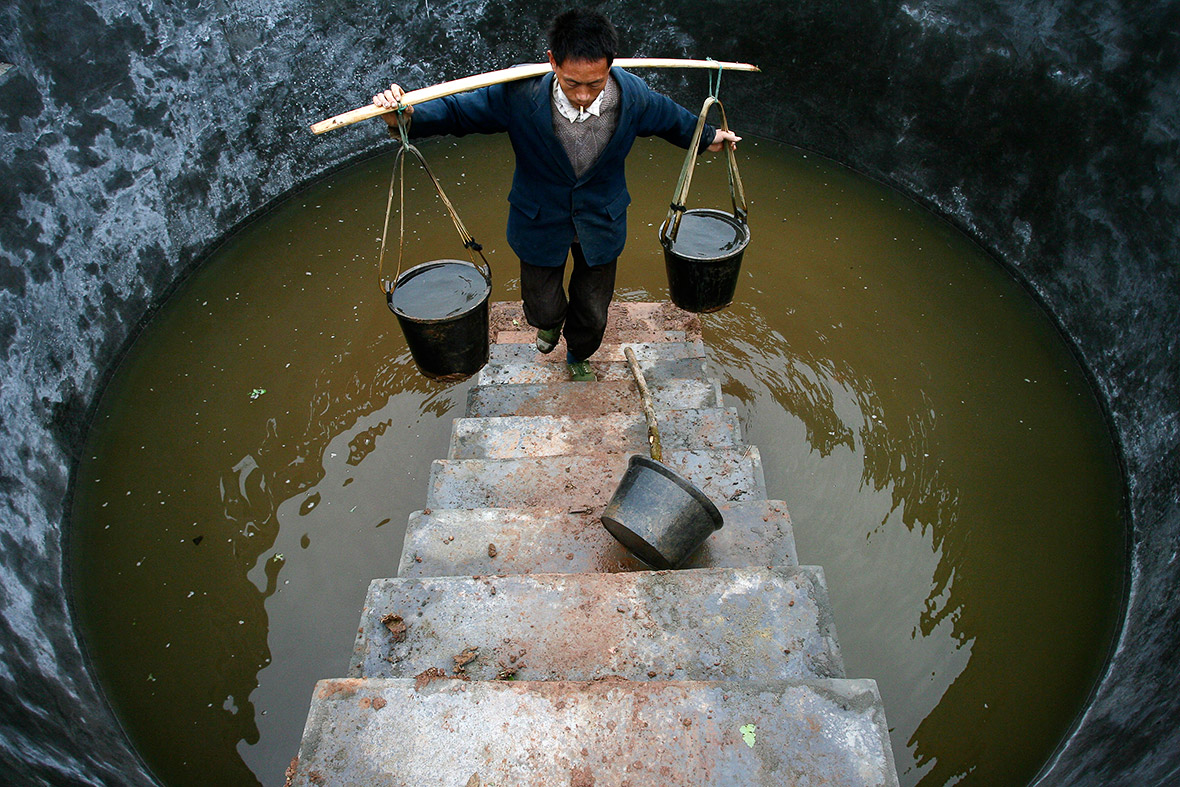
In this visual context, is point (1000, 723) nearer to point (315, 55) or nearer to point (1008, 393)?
point (1008, 393)

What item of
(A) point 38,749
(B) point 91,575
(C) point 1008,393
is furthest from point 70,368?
(C) point 1008,393

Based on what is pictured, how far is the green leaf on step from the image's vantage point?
69.4 inches

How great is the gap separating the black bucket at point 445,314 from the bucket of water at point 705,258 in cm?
89

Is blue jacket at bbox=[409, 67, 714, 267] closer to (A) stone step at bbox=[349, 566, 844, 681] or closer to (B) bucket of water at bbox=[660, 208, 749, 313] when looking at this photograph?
(B) bucket of water at bbox=[660, 208, 749, 313]

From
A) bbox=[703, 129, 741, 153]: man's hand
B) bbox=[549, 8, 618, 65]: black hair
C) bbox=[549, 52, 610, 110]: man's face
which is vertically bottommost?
bbox=[703, 129, 741, 153]: man's hand

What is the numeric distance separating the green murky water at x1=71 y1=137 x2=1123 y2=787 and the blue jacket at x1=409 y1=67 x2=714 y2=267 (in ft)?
4.58

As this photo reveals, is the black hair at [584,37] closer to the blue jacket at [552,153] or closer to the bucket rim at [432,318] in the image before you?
the blue jacket at [552,153]

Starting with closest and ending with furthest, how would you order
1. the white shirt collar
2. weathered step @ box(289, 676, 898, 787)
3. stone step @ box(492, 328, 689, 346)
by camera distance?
weathered step @ box(289, 676, 898, 787) < the white shirt collar < stone step @ box(492, 328, 689, 346)

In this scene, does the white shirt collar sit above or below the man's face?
below

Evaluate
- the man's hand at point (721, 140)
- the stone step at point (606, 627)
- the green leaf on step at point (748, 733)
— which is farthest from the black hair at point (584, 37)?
the green leaf on step at point (748, 733)

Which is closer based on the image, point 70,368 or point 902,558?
point 902,558

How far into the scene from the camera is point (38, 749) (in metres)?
2.27

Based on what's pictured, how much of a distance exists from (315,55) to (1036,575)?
577 cm

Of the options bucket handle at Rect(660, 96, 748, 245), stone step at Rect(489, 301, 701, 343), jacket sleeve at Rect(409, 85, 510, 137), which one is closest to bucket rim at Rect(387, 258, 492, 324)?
jacket sleeve at Rect(409, 85, 510, 137)
